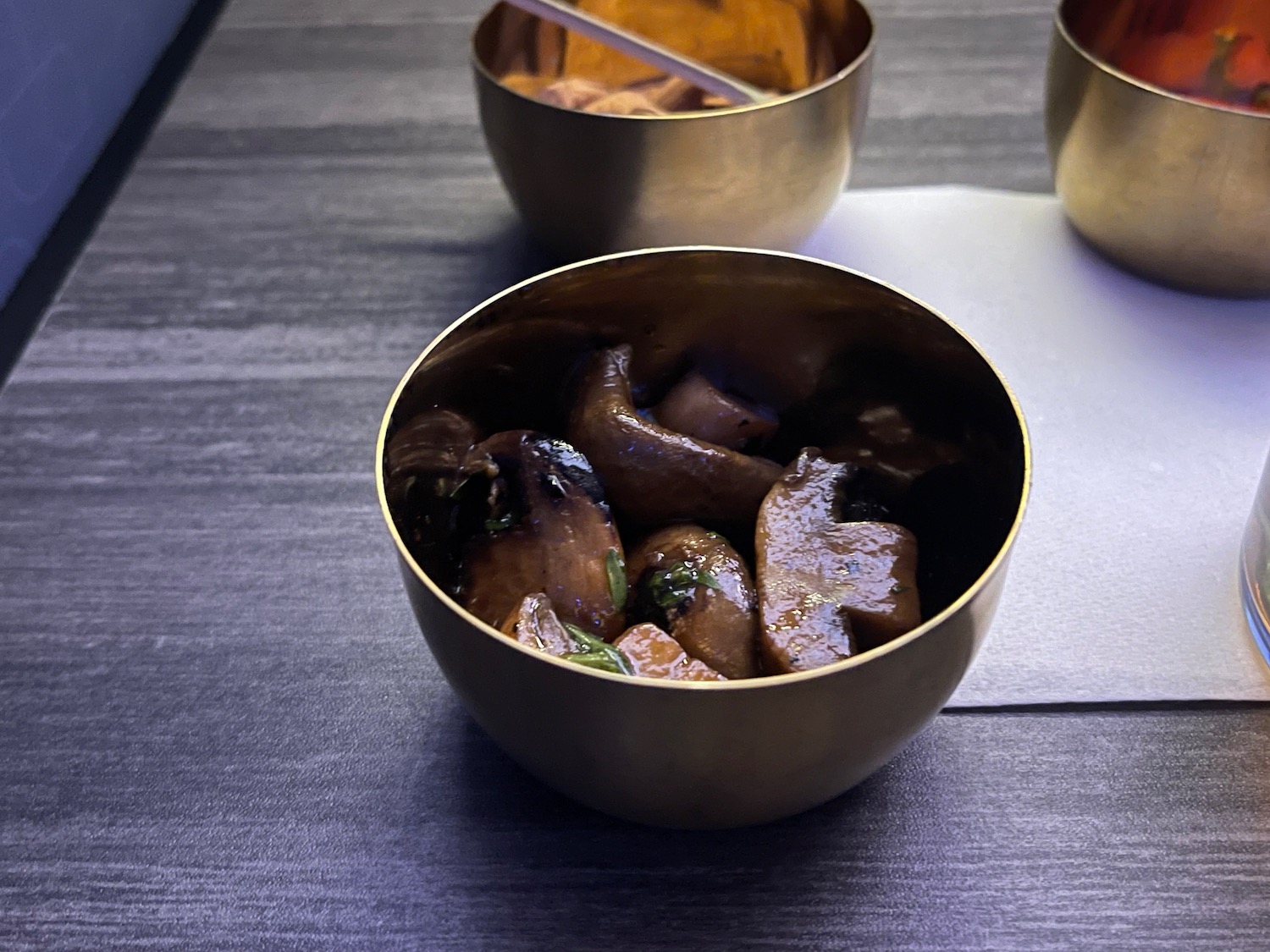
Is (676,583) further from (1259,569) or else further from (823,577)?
(1259,569)

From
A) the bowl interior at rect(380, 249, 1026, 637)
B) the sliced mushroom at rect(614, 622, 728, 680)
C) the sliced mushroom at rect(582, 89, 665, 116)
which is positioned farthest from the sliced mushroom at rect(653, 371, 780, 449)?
the sliced mushroom at rect(582, 89, 665, 116)

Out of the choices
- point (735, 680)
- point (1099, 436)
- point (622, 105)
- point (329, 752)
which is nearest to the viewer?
point (735, 680)

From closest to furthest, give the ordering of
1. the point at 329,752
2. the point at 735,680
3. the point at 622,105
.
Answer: the point at 735,680
the point at 329,752
the point at 622,105

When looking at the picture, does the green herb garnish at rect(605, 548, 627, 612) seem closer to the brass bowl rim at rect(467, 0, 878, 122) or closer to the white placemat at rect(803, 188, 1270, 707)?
the white placemat at rect(803, 188, 1270, 707)

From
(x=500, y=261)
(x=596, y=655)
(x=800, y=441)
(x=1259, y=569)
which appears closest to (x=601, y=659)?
(x=596, y=655)

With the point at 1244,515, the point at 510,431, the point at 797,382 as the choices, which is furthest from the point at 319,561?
the point at 1244,515
